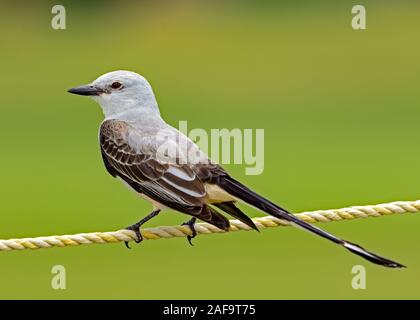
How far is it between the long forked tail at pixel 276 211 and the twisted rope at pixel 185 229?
4cm

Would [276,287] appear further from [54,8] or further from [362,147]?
[54,8]

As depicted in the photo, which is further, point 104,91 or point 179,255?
point 179,255

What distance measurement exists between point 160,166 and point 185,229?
1.25ft

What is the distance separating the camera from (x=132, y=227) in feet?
22.6

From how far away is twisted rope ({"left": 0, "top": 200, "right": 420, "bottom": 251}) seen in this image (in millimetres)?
6309

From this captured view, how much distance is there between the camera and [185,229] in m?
6.89

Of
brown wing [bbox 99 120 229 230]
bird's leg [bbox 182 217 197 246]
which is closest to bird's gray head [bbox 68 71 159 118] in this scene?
brown wing [bbox 99 120 229 230]

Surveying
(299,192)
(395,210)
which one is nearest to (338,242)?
(395,210)

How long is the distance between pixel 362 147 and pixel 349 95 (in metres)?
2.73

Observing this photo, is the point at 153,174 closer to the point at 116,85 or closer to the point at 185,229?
the point at 185,229

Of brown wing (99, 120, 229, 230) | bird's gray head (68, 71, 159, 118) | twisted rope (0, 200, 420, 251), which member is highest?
bird's gray head (68, 71, 159, 118)

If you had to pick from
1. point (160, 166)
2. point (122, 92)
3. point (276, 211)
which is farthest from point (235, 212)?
point (122, 92)

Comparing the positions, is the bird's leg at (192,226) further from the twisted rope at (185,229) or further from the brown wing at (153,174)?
the brown wing at (153,174)

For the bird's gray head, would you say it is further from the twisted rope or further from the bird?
the twisted rope
